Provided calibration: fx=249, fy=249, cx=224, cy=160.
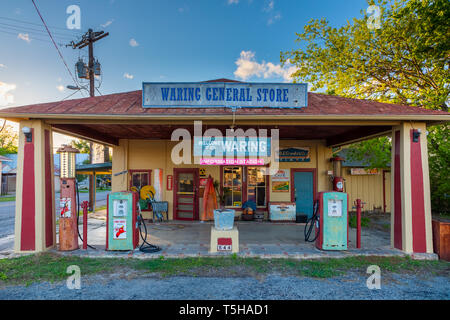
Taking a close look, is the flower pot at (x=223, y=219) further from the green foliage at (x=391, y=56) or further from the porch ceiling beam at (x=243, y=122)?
the green foliage at (x=391, y=56)

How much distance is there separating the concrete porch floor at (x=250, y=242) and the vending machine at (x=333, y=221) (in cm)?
21

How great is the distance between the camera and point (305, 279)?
184 inches

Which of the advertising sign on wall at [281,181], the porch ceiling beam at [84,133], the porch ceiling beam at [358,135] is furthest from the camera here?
the advertising sign on wall at [281,181]

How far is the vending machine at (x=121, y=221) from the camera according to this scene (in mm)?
5965

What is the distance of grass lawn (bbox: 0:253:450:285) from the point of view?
4.86m

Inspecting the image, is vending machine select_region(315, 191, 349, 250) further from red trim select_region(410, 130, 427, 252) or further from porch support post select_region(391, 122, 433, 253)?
red trim select_region(410, 130, 427, 252)

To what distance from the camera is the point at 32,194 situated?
19.6ft

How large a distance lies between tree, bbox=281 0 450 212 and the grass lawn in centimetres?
625

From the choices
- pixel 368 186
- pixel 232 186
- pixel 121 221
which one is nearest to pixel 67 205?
pixel 121 221

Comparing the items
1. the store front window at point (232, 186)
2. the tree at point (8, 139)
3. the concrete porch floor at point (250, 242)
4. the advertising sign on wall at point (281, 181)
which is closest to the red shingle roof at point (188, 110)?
the concrete porch floor at point (250, 242)

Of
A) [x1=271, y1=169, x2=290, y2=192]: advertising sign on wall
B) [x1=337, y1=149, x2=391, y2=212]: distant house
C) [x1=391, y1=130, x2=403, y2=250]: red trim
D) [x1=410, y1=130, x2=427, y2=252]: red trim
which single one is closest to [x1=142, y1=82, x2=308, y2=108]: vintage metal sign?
[x1=391, y1=130, x2=403, y2=250]: red trim

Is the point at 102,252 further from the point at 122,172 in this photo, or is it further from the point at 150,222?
the point at 122,172

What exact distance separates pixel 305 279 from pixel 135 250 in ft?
12.9

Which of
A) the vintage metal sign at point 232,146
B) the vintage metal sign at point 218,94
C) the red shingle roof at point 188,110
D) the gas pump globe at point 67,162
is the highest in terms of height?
the vintage metal sign at point 218,94
